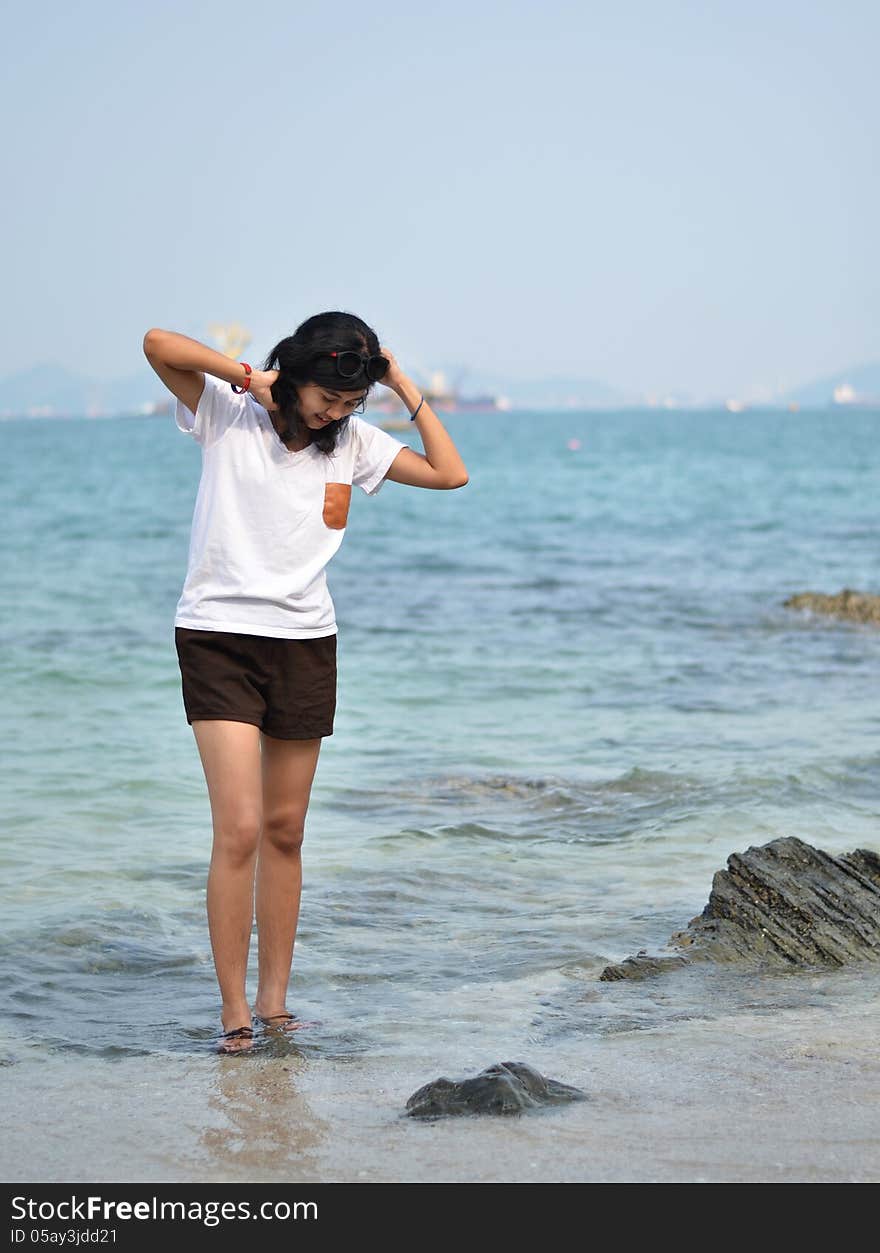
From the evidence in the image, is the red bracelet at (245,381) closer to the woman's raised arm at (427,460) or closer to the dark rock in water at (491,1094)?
the woman's raised arm at (427,460)

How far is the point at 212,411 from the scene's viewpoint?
159 inches

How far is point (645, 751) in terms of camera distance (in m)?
9.08

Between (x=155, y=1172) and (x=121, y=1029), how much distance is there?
4.38 feet

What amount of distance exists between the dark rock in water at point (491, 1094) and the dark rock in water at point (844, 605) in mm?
12500

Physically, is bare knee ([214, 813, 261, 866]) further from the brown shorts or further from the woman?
the brown shorts

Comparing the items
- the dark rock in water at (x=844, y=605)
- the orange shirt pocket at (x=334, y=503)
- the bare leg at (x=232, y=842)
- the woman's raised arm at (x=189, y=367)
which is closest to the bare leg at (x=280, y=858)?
the bare leg at (x=232, y=842)

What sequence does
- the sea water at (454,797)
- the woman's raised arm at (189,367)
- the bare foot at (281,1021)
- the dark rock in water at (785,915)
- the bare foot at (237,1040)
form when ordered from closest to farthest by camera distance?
the woman's raised arm at (189,367), the bare foot at (237,1040), the bare foot at (281,1021), the sea water at (454,797), the dark rock in water at (785,915)

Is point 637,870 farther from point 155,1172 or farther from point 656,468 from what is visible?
point 656,468

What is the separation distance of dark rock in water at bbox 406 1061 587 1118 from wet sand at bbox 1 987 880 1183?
56 mm

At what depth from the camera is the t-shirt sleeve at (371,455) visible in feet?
13.8

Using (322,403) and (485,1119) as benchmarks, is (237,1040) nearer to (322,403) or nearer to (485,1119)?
(485,1119)

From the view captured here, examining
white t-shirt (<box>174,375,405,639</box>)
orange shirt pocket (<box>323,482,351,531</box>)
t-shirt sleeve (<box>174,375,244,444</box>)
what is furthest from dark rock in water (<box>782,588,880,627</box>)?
t-shirt sleeve (<box>174,375,244,444</box>)

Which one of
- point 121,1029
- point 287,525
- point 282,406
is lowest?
point 121,1029
